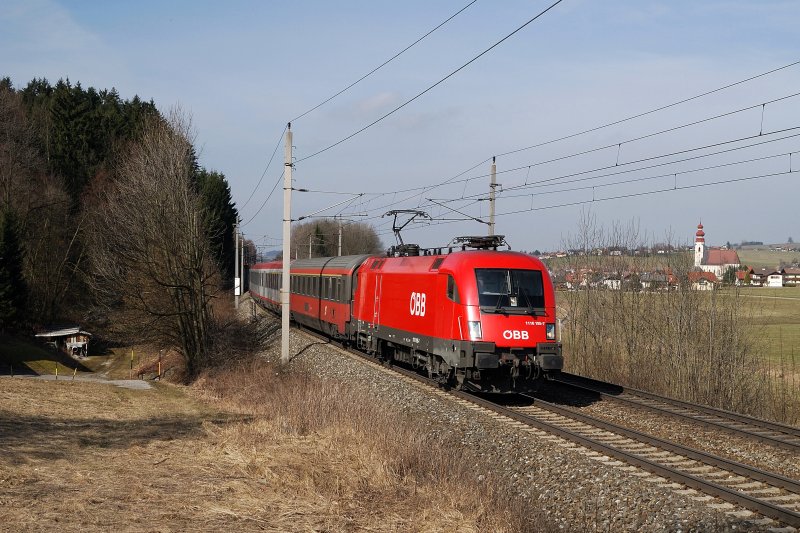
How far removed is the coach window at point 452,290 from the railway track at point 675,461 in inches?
88.6

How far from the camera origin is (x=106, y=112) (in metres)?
64.6

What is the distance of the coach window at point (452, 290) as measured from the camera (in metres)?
16.4

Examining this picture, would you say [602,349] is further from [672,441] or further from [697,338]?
[672,441]

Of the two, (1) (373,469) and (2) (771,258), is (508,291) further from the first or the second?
(2) (771,258)

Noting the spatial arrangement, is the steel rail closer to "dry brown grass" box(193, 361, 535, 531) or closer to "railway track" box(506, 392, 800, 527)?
"railway track" box(506, 392, 800, 527)

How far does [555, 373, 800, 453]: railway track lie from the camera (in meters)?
12.5

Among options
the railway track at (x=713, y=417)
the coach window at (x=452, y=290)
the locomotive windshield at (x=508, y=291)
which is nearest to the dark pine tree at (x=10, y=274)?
the coach window at (x=452, y=290)

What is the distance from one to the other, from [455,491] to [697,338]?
1347 centimetres

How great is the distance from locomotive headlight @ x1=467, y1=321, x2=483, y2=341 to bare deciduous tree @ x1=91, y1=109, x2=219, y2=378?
16.6m

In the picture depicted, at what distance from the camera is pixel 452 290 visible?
16672 millimetres

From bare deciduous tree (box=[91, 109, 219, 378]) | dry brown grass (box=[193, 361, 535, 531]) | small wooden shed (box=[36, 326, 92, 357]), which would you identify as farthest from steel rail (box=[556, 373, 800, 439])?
small wooden shed (box=[36, 326, 92, 357])

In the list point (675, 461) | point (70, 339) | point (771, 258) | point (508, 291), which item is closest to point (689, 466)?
point (675, 461)

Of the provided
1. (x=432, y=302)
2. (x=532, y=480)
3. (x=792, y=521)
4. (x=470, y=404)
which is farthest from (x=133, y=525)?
(x=432, y=302)

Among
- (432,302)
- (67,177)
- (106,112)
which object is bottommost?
(432,302)
